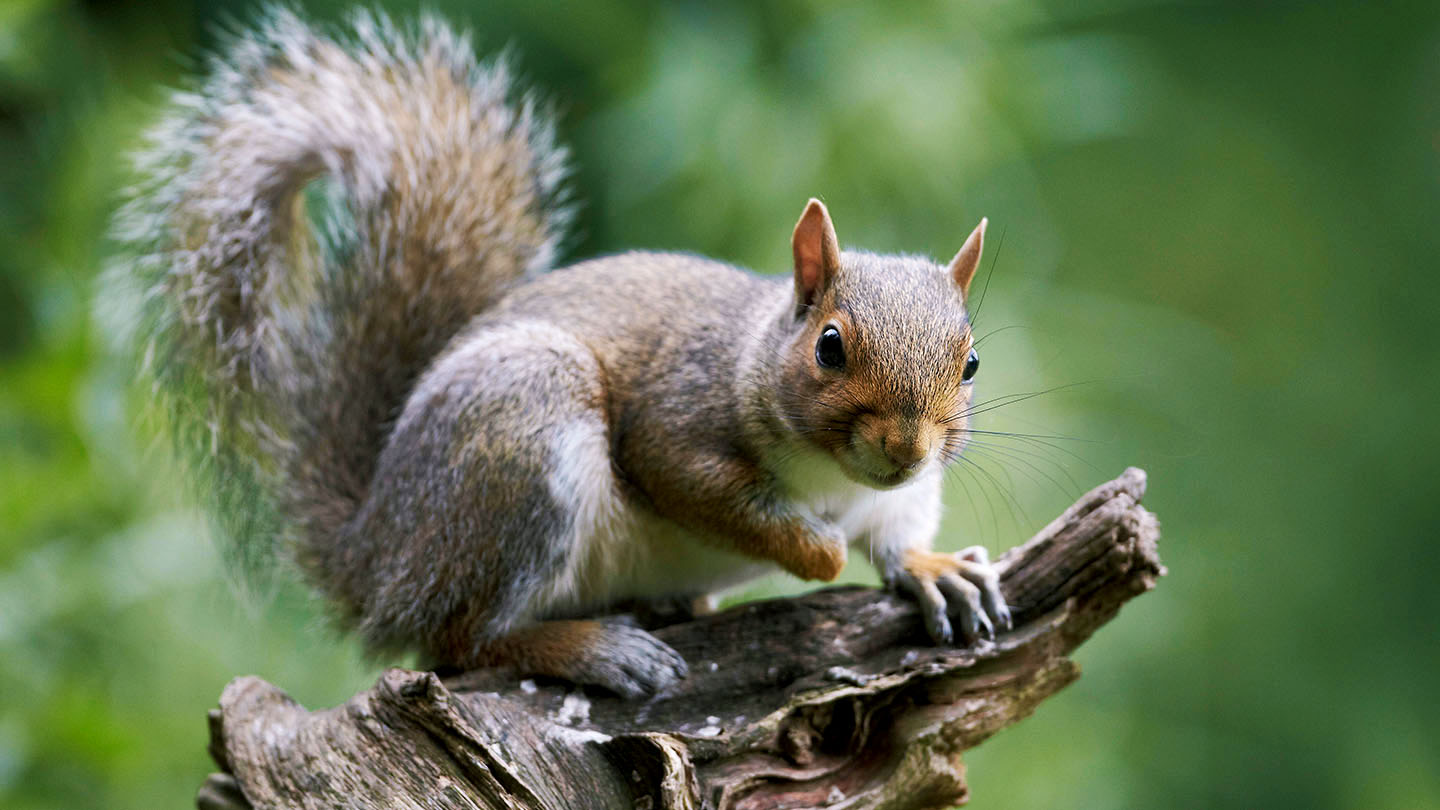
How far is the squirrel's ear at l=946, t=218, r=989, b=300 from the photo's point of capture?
1649 mm

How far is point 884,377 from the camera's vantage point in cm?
146

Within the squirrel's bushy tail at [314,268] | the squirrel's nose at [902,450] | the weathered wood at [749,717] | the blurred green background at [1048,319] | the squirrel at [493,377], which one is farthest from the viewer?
the blurred green background at [1048,319]

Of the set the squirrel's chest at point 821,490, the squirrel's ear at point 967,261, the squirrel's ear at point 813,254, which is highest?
the squirrel's ear at point 967,261

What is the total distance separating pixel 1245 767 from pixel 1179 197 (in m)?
1.68

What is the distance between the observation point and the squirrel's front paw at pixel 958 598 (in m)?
1.70

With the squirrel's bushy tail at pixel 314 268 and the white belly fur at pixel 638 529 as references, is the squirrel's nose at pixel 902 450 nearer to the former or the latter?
the white belly fur at pixel 638 529

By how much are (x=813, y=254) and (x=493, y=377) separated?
50 cm

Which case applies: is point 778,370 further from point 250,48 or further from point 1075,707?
point 1075,707

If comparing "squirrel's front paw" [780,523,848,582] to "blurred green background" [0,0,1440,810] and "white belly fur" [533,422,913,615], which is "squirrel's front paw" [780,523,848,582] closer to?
"white belly fur" [533,422,913,615]

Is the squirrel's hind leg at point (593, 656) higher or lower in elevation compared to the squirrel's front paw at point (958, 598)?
lower


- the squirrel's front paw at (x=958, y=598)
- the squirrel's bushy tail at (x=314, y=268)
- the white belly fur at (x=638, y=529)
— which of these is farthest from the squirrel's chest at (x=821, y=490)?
the squirrel's bushy tail at (x=314, y=268)

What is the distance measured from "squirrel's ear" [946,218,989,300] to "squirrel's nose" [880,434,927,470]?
0.30m

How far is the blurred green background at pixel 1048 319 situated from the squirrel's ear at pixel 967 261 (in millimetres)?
407

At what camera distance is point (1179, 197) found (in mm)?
3750
